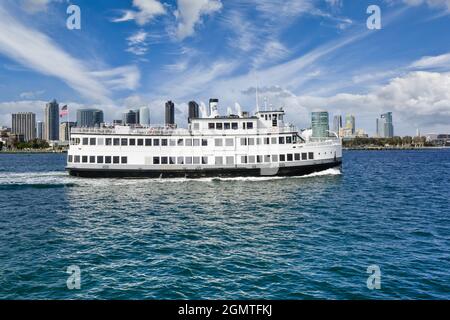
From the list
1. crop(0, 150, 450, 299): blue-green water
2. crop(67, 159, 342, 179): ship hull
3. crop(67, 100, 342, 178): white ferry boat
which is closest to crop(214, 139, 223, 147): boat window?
crop(67, 100, 342, 178): white ferry boat

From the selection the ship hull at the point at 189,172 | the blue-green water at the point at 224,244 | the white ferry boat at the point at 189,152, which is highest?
the white ferry boat at the point at 189,152

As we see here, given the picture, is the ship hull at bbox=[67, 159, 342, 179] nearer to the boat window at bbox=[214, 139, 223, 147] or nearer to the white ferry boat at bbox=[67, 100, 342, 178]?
the white ferry boat at bbox=[67, 100, 342, 178]

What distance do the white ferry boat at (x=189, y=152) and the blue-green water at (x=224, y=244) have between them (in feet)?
35.3

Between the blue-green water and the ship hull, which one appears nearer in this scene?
the blue-green water

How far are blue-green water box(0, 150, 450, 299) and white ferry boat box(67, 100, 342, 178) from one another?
1075cm

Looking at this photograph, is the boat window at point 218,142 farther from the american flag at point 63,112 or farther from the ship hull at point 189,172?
the american flag at point 63,112

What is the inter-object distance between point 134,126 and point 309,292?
41.9m

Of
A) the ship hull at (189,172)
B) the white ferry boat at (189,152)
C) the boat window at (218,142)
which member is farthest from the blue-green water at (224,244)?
the boat window at (218,142)

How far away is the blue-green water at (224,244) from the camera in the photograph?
1369cm

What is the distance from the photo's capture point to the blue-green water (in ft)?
44.9

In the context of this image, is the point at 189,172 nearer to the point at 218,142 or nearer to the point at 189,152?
the point at 189,152

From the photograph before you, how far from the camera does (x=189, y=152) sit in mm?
48125

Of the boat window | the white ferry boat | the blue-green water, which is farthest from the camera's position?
the boat window
